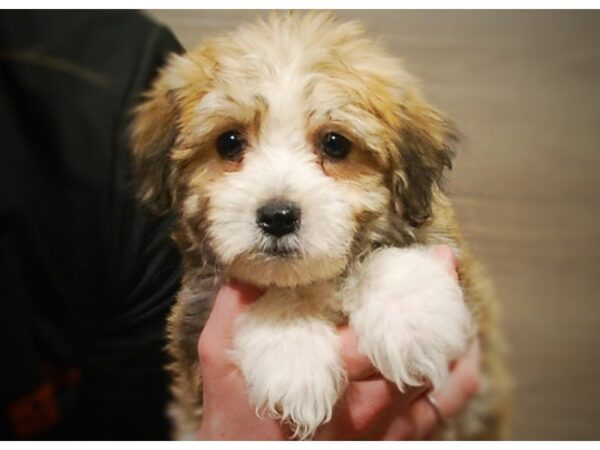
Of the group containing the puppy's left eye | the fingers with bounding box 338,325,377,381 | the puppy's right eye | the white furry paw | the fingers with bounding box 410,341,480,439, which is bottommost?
the fingers with bounding box 410,341,480,439

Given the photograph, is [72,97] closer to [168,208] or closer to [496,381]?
[168,208]

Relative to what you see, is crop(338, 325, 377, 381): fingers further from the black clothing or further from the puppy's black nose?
the black clothing

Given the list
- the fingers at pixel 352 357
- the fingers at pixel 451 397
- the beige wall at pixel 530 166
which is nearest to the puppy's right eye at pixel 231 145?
the beige wall at pixel 530 166

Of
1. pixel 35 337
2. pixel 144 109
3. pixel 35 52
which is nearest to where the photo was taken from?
pixel 144 109

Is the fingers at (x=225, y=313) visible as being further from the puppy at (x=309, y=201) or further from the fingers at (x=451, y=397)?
the fingers at (x=451, y=397)

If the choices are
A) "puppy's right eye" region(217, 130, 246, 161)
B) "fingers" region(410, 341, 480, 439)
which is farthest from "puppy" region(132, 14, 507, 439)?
"fingers" region(410, 341, 480, 439)
